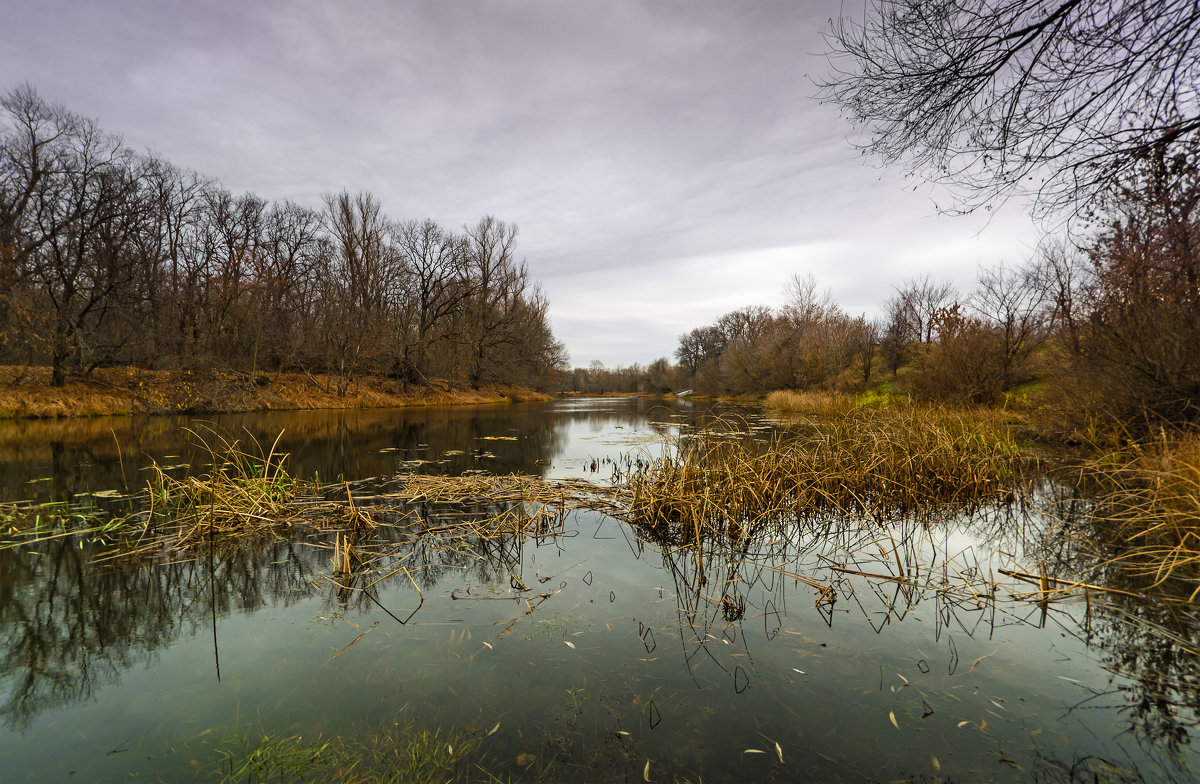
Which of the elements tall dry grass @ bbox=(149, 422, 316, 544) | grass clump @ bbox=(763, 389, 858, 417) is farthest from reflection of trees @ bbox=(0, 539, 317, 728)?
grass clump @ bbox=(763, 389, 858, 417)

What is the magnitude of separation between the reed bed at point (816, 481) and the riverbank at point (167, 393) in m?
18.6

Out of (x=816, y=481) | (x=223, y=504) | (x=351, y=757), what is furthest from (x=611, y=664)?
(x=223, y=504)

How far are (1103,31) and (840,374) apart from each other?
26.1m

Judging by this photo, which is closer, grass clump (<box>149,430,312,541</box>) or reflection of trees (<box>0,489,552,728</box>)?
reflection of trees (<box>0,489,552,728</box>)

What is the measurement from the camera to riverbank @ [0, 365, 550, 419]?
14180 mm

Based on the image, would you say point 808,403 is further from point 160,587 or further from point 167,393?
point 167,393

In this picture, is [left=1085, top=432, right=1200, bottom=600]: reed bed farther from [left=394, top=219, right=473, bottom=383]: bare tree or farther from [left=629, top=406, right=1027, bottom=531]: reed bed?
[left=394, top=219, right=473, bottom=383]: bare tree

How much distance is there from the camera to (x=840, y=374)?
27.4 m

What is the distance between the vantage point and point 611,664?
254 centimetres

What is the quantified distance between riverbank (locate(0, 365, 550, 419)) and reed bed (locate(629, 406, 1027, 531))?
1863 cm

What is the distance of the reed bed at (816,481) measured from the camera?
193 inches

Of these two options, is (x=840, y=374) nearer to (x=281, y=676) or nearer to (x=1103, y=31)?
(x=1103, y=31)

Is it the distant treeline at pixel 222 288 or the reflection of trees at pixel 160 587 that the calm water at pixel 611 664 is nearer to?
the reflection of trees at pixel 160 587

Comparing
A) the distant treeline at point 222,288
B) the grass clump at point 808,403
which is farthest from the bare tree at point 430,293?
the grass clump at point 808,403
